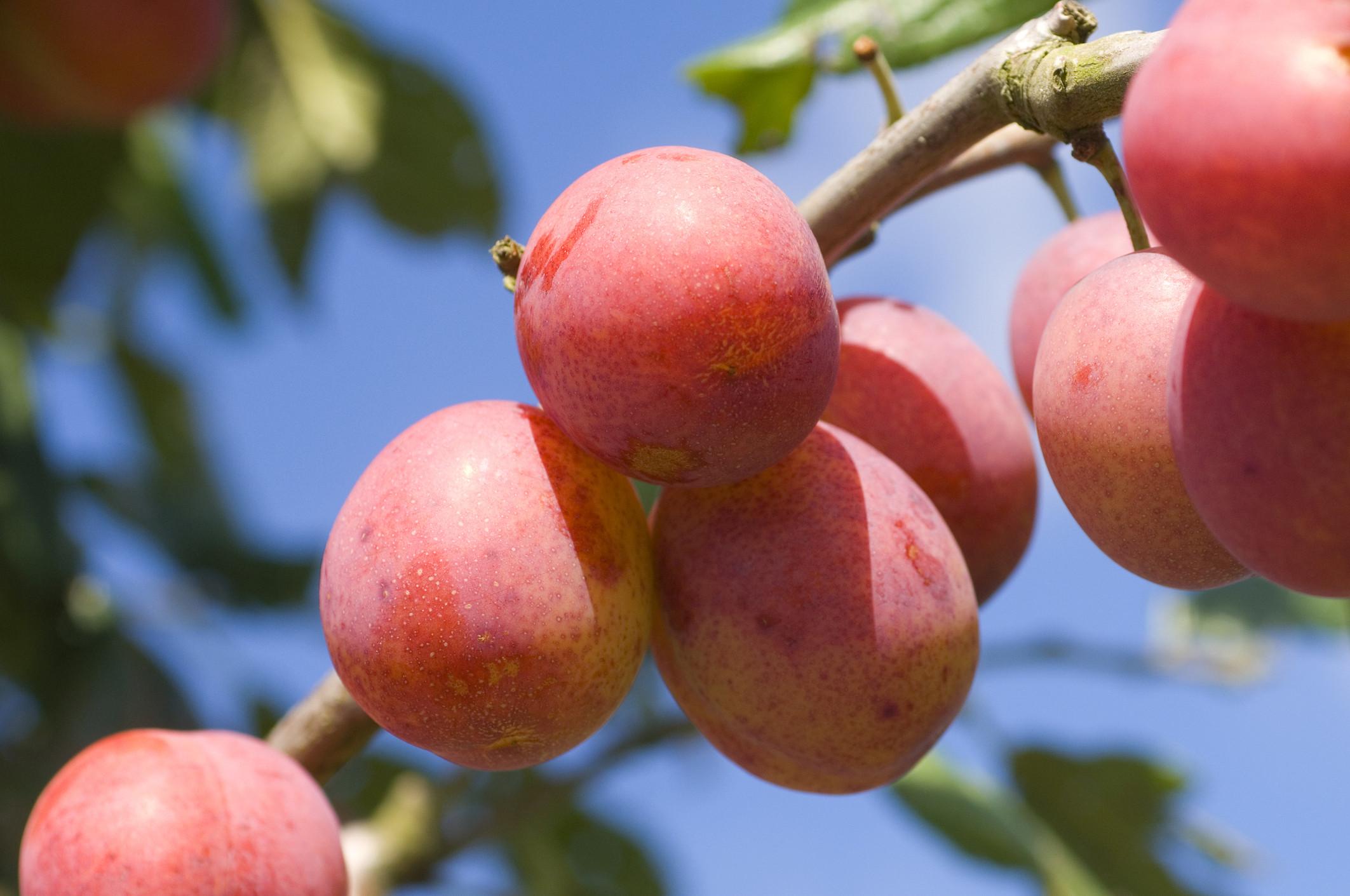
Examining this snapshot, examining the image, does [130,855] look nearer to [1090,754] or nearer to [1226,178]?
[1226,178]

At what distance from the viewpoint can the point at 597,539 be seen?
803mm

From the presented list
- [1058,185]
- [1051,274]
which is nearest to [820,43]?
[1058,185]

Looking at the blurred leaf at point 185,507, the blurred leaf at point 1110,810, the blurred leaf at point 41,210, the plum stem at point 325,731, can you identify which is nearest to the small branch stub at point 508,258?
the plum stem at point 325,731

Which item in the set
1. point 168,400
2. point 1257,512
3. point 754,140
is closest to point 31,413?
point 168,400

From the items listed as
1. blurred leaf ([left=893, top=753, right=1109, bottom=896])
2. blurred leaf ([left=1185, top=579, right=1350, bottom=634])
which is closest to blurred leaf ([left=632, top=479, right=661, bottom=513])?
blurred leaf ([left=893, top=753, right=1109, bottom=896])

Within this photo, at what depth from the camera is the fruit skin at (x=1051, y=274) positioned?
0.97 m

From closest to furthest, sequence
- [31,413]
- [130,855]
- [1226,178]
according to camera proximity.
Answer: [1226,178] → [130,855] → [31,413]

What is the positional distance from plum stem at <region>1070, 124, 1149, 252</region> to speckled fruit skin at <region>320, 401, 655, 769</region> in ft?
1.24

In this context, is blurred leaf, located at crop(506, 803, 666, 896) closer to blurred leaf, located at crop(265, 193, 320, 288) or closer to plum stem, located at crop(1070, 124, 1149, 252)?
blurred leaf, located at crop(265, 193, 320, 288)

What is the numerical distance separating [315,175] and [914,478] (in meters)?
2.16

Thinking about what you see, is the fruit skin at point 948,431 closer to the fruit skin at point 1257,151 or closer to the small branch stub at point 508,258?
the small branch stub at point 508,258

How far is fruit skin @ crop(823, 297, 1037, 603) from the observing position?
0.99 meters

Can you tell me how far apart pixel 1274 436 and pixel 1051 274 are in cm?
41

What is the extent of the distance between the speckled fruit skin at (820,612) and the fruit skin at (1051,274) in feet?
0.64
